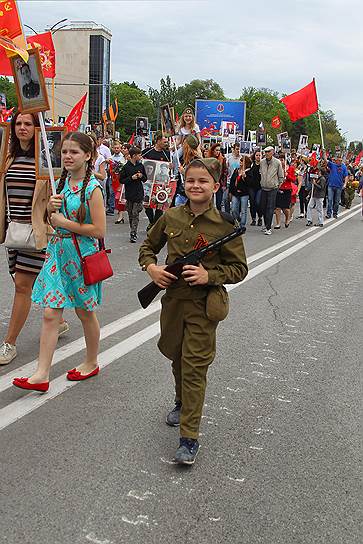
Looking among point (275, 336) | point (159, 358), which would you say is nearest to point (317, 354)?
point (275, 336)

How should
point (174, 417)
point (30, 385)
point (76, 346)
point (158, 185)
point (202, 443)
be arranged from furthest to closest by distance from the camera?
point (158, 185) < point (76, 346) < point (30, 385) < point (174, 417) < point (202, 443)

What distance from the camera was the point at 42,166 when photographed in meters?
4.70

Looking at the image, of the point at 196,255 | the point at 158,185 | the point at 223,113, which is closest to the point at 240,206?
the point at 158,185

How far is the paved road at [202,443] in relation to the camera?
2.91 m

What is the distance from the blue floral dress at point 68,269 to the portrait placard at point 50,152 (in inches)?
15.3

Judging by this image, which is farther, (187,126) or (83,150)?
(187,126)

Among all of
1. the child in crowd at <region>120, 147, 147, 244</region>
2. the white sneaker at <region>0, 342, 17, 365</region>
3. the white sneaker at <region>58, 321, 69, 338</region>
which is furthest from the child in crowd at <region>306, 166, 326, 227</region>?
the white sneaker at <region>0, 342, 17, 365</region>

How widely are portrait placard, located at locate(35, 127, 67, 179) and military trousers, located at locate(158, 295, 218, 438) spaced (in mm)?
1651

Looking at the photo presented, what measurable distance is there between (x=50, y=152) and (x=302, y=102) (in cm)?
1782

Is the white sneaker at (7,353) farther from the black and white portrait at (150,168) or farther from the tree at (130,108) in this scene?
the tree at (130,108)

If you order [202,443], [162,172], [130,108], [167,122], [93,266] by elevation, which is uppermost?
[130,108]

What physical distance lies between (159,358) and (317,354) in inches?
53.2

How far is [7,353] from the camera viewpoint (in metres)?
4.89

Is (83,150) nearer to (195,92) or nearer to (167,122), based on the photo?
(167,122)
